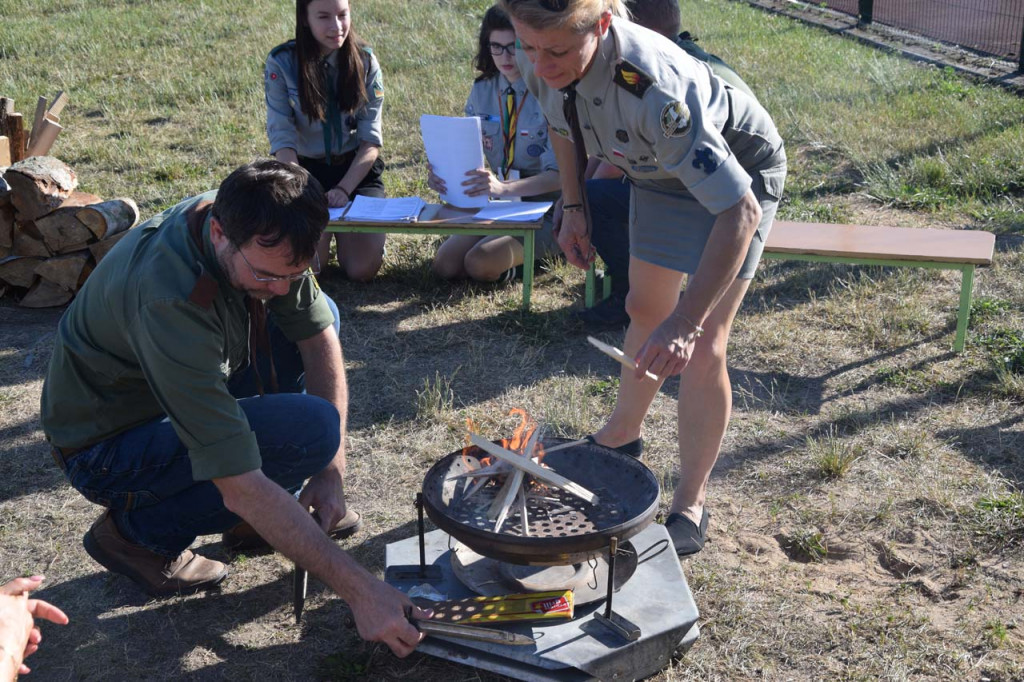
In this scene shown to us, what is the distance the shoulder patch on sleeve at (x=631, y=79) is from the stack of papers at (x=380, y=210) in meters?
2.69

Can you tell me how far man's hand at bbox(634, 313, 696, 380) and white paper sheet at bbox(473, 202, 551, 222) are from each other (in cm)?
258

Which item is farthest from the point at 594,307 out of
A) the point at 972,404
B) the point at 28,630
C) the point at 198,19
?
the point at 198,19

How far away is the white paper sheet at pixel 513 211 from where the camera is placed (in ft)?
16.9

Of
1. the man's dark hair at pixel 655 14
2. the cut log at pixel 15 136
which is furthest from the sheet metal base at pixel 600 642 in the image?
the cut log at pixel 15 136

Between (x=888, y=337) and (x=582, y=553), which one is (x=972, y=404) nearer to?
(x=888, y=337)

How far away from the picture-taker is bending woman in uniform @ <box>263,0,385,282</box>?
5340 millimetres

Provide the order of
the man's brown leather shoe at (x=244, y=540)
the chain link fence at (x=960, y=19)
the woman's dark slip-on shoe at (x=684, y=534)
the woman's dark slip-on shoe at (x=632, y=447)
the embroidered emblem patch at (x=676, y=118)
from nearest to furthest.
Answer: the embroidered emblem patch at (x=676, y=118) < the woman's dark slip-on shoe at (x=684, y=534) < the man's brown leather shoe at (x=244, y=540) < the woman's dark slip-on shoe at (x=632, y=447) < the chain link fence at (x=960, y=19)

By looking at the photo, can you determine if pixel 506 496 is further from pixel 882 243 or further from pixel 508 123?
pixel 508 123

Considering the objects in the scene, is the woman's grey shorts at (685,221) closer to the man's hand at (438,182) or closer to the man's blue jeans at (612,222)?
the man's blue jeans at (612,222)

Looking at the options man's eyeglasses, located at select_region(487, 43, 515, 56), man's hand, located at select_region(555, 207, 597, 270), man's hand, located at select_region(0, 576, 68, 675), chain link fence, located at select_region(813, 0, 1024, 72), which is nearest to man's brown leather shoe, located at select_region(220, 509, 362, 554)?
man's hand, located at select_region(0, 576, 68, 675)

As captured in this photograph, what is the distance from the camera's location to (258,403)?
3039 millimetres

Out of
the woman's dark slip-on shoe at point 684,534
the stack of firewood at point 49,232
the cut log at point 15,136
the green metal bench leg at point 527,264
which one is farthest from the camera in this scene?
the cut log at point 15,136

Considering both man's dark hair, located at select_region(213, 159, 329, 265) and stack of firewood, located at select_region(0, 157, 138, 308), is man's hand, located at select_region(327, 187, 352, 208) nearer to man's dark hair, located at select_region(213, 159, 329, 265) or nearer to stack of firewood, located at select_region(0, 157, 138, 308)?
stack of firewood, located at select_region(0, 157, 138, 308)

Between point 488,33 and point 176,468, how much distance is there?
3232 millimetres
